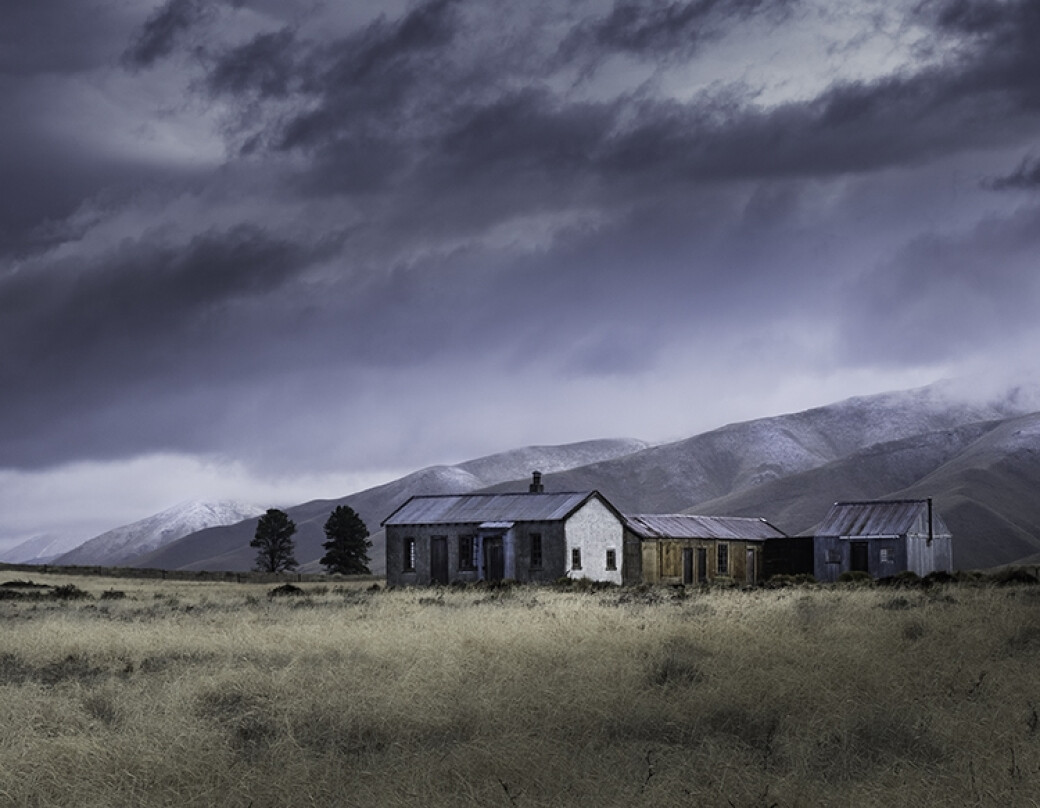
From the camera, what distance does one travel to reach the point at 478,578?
167 feet

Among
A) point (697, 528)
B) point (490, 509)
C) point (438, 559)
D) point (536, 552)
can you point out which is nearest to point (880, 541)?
point (697, 528)

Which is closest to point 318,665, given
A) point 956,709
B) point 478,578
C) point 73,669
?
point 73,669

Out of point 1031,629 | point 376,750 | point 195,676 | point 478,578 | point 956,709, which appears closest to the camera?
point 376,750

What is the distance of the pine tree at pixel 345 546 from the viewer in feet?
299

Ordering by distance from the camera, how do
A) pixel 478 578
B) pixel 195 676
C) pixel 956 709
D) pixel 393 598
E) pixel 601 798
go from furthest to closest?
1. pixel 478 578
2. pixel 393 598
3. pixel 195 676
4. pixel 956 709
5. pixel 601 798

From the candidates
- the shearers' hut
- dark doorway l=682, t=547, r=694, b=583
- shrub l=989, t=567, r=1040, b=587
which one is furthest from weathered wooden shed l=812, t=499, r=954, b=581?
shrub l=989, t=567, r=1040, b=587

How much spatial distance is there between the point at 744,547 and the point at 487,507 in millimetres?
18334

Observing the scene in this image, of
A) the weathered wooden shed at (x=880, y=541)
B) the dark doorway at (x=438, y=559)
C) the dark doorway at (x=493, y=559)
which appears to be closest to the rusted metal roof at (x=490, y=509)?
the dark doorway at (x=438, y=559)

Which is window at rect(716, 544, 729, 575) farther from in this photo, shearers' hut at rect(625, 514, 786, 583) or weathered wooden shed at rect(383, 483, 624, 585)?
weathered wooden shed at rect(383, 483, 624, 585)

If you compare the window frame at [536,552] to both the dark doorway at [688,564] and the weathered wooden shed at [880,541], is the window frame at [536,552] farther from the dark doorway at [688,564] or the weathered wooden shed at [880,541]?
the weathered wooden shed at [880,541]

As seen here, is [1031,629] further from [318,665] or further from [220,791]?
[220,791]

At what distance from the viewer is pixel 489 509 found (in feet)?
173

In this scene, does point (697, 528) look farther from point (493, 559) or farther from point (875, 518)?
point (493, 559)

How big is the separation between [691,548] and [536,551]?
12350 mm
